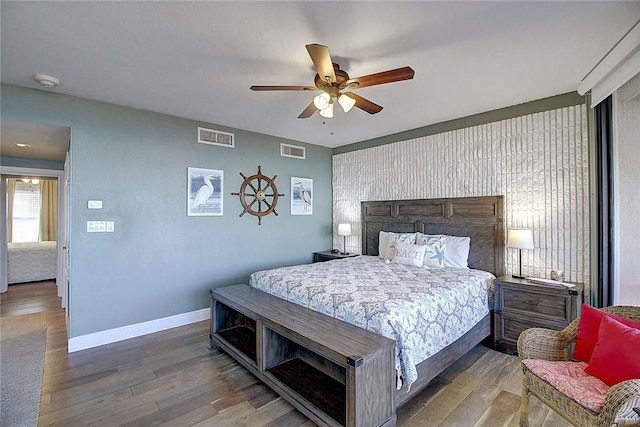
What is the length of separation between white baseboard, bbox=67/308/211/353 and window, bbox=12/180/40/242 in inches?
270

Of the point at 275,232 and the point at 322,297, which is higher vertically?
the point at 275,232

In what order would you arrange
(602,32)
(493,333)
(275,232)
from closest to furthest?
(602,32)
(493,333)
(275,232)

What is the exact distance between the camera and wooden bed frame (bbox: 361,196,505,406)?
9.70ft

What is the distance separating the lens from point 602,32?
214 cm

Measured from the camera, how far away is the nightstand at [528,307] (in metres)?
2.81

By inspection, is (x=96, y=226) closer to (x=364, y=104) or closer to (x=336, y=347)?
(x=336, y=347)

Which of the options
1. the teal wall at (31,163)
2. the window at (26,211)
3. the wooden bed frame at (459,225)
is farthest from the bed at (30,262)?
the wooden bed frame at (459,225)

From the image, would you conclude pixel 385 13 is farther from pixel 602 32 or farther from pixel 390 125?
pixel 390 125

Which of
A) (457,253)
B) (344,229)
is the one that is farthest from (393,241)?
(344,229)

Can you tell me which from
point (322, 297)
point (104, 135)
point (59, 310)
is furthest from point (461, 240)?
point (59, 310)

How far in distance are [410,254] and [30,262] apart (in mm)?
7709

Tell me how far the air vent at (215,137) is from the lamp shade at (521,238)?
3.88 meters

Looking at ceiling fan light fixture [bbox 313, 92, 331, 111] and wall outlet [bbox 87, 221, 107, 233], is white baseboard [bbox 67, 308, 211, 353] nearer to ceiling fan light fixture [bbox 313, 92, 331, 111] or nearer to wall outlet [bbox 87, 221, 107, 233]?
wall outlet [bbox 87, 221, 107, 233]

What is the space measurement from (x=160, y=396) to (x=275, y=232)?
2.91 m
